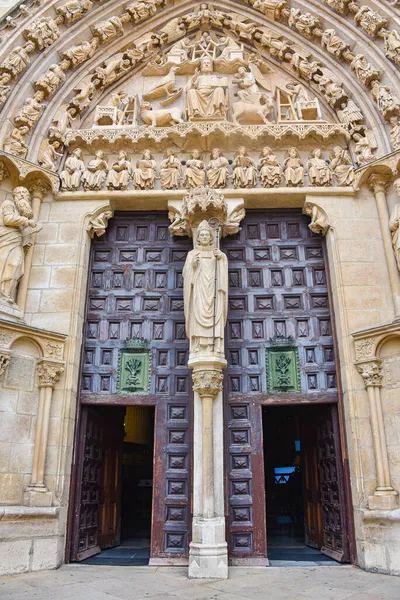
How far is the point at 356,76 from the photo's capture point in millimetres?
8516

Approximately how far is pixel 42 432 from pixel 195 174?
4767 mm

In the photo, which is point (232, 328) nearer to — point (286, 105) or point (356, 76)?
point (286, 105)

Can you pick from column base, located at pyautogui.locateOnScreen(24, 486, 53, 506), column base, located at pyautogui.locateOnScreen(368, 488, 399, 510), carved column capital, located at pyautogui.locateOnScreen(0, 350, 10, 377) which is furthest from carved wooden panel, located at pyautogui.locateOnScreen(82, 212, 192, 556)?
column base, located at pyautogui.locateOnScreen(368, 488, 399, 510)

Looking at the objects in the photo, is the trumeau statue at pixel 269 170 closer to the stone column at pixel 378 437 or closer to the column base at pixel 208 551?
the stone column at pixel 378 437

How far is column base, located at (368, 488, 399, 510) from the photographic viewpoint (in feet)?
19.9

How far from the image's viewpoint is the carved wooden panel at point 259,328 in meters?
6.88

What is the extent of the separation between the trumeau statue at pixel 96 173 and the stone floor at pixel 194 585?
581cm

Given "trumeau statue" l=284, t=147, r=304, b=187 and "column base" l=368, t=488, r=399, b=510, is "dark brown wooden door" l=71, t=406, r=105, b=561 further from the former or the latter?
"trumeau statue" l=284, t=147, r=304, b=187

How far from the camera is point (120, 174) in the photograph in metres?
8.20

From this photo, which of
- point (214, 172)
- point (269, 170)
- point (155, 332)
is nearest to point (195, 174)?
point (214, 172)

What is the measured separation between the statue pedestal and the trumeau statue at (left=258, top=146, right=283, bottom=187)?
447cm

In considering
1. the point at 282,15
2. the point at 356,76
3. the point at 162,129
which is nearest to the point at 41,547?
the point at 162,129

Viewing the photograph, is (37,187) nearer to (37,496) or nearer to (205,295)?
(205,295)

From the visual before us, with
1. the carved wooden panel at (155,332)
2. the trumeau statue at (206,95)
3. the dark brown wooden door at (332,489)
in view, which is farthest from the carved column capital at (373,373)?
the trumeau statue at (206,95)
